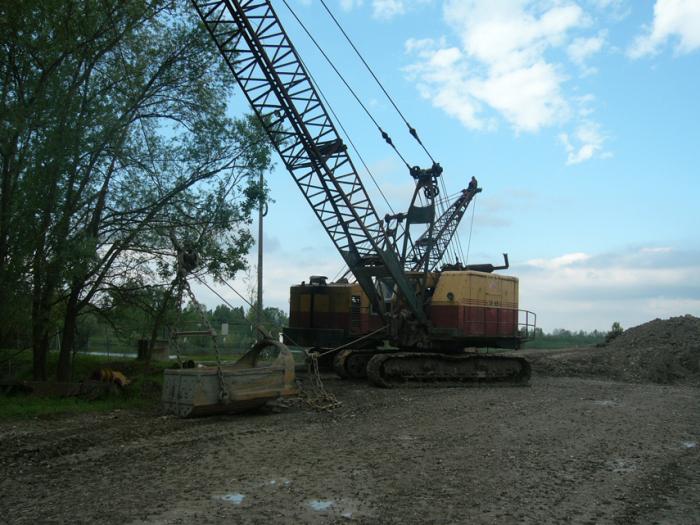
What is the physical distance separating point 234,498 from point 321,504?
81cm

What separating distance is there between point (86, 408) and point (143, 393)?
5.68 feet

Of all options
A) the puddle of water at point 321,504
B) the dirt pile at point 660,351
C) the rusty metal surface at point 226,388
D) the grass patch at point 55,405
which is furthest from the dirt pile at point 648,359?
the puddle of water at point 321,504

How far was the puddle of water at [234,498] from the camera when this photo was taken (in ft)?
19.5

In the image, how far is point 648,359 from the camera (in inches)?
882

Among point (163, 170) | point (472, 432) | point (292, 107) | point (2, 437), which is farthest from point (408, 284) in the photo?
point (2, 437)

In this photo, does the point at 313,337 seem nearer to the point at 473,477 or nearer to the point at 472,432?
the point at 472,432

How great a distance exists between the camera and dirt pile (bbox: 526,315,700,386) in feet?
68.8

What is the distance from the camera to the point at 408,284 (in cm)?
1697

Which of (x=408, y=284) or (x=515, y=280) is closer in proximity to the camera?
(x=408, y=284)

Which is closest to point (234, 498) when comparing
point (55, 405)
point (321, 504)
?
point (321, 504)

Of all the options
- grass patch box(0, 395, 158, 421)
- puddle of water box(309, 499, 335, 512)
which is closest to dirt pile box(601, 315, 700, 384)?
grass patch box(0, 395, 158, 421)

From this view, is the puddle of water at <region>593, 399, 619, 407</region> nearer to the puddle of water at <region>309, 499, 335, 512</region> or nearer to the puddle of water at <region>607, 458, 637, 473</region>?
the puddle of water at <region>607, 458, 637, 473</region>

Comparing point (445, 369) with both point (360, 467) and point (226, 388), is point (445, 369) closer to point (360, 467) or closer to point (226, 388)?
point (226, 388)

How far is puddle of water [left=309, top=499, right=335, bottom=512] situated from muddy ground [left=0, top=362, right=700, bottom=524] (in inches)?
1.1
